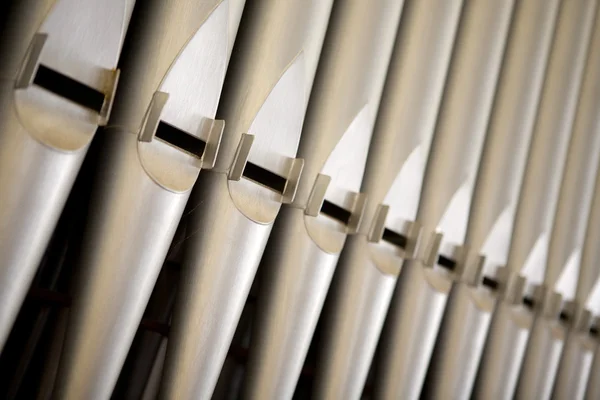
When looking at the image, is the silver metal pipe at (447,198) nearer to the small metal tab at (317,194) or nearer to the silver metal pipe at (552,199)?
the silver metal pipe at (552,199)

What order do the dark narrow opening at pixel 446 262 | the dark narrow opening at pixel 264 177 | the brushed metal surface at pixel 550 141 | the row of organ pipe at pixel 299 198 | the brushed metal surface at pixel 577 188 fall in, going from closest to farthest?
the row of organ pipe at pixel 299 198 → the dark narrow opening at pixel 264 177 → the dark narrow opening at pixel 446 262 → the brushed metal surface at pixel 550 141 → the brushed metal surface at pixel 577 188

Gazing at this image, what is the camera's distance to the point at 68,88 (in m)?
1.51

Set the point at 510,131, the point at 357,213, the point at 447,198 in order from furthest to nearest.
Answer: the point at 510,131 < the point at 447,198 < the point at 357,213

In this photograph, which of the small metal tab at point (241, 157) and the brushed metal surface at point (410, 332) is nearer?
the small metal tab at point (241, 157)

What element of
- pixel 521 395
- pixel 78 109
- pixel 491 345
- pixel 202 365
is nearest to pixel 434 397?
pixel 491 345

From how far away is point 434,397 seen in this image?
2.60 metres

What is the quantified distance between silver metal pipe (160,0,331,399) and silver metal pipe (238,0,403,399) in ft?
0.44

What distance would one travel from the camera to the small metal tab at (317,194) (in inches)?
76.5

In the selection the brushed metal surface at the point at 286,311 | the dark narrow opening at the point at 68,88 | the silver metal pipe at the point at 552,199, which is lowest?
the brushed metal surface at the point at 286,311

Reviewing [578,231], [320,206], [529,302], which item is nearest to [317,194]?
[320,206]

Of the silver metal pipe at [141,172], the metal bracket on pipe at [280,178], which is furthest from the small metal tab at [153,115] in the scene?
the metal bracket on pipe at [280,178]

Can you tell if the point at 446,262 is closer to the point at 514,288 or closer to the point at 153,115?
the point at 514,288

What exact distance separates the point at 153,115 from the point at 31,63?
0.27 metres

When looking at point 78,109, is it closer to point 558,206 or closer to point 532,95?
point 532,95
